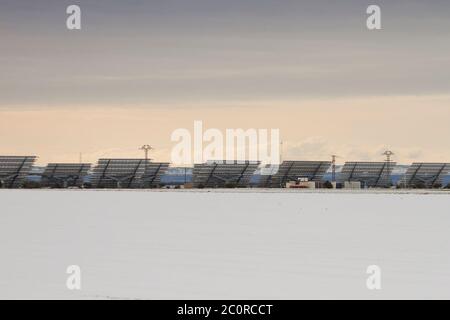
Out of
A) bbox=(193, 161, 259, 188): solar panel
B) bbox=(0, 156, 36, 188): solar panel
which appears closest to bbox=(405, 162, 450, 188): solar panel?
bbox=(193, 161, 259, 188): solar panel

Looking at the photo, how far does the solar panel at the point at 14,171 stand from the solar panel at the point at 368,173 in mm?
23885

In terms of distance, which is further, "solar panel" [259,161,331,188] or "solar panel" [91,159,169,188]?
"solar panel" [259,161,331,188]

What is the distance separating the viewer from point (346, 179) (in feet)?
236

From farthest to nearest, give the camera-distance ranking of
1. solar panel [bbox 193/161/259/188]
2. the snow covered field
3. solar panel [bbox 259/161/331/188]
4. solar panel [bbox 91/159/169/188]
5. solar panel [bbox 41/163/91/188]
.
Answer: solar panel [bbox 259/161/331/188] → solar panel [bbox 41/163/91/188] → solar panel [bbox 193/161/259/188] → solar panel [bbox 91/159/169/188] → the snow covered field

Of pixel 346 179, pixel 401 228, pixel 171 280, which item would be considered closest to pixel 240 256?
pixel 171 280

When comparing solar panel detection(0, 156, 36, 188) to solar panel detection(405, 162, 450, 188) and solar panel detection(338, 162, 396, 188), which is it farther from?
solar panel detection(405, 162, 450, 188)

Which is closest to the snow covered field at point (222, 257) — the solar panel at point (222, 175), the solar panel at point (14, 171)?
the solar panel at point (222, 175)

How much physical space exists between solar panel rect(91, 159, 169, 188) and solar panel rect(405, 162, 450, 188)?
1873cm

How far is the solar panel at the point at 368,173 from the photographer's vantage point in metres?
71.3

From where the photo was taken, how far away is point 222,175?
237 ft

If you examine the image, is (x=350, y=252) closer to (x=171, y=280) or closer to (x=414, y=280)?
(x=414, y=280)

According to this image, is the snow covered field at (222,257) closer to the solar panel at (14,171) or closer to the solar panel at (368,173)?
the solar panel at (368,173)

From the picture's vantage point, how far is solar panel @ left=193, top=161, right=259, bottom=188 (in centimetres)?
7175
